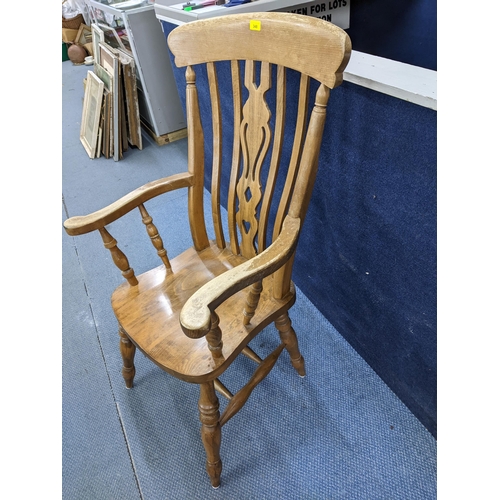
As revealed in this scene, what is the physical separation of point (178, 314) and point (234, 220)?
0.32 m

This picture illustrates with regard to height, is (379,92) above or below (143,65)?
above

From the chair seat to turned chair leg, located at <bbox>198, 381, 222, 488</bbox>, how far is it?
8cm

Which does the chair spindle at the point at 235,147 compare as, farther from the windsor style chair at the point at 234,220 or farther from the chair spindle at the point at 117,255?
the chair spindle at the point at 117,255

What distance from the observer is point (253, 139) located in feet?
3.23

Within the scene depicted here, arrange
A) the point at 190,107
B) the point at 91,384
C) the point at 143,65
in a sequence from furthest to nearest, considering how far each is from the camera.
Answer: the point at 143,65
the point at 91,384
the point at 190,107

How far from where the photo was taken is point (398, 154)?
2.72ft

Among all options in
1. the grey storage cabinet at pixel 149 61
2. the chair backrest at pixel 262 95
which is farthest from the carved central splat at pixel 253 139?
the grey storage cabinet at pixel 149 61

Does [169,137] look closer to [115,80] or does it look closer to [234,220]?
[115,80]

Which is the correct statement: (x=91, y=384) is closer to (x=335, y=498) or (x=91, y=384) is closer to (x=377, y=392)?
(x=335, y=498)

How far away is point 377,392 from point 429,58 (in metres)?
1.81

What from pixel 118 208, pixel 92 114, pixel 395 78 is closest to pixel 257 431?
Answer: pixel 118 208

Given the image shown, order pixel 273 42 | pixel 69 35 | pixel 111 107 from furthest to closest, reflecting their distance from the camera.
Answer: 1. pixel 69 35
2. pixel 111 107
3. pixel 273 42

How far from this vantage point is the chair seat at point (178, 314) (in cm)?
94
